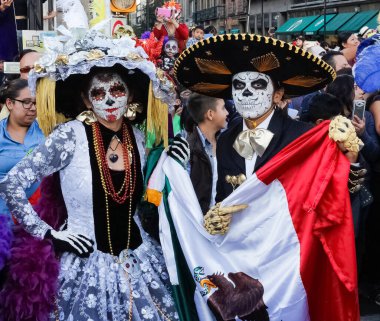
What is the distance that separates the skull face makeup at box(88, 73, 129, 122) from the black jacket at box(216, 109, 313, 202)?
60 centimetres

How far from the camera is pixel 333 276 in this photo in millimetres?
3248

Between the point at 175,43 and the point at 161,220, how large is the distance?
6.43 m

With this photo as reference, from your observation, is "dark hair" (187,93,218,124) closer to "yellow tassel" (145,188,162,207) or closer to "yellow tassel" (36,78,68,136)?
"yellow tassel" (145,188,162,207)

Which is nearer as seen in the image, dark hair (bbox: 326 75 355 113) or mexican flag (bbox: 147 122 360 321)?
mexican flag (bbox: 147 122 360 321)

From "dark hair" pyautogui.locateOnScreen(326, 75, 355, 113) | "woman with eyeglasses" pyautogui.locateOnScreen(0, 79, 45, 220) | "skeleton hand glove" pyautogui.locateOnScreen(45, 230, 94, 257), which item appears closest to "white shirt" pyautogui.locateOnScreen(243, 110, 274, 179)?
"skeleton hand glove" pyautogui.locateOnScreen(45, 230, 94, 257)

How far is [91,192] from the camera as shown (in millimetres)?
3293

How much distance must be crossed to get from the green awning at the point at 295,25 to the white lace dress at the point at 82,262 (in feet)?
113

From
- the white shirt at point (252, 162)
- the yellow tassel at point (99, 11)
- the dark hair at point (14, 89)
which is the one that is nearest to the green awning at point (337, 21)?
the dark hair at point (14, 89)

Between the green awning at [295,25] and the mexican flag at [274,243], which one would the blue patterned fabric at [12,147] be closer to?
the mexican flag at [274,243]

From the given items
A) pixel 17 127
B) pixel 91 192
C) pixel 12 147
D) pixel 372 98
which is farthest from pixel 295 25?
pixel 91 192

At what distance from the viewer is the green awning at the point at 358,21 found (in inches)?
1191

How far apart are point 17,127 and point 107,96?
5.43 feet

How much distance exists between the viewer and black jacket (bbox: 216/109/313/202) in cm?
341

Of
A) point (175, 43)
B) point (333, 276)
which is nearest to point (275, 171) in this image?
point (333, 276)
